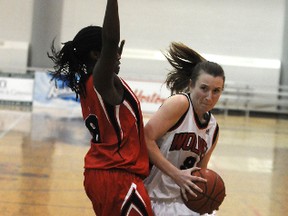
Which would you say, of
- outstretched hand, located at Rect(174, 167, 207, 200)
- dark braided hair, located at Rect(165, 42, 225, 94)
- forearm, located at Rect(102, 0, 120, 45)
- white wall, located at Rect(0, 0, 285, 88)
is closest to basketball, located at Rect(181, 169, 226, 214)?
outstretched hand, located at Rect(174, 167, 207, 200)

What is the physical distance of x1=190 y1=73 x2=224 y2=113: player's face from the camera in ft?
9.74

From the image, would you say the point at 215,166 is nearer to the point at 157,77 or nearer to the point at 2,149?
the point at 2,149

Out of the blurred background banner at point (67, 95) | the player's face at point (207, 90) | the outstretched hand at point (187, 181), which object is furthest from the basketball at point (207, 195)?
the blurred background banner at point (67, 95)

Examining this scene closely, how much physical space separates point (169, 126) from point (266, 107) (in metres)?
16.6

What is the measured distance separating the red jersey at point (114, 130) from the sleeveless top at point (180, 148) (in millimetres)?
311

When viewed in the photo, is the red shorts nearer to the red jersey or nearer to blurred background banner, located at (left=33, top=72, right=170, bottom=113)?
the red jersey

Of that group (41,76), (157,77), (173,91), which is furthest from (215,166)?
(157,77)

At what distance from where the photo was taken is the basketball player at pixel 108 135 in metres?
2.70

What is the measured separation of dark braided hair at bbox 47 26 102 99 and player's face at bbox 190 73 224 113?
0.60 m

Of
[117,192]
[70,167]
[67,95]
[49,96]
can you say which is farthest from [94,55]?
[49,96]

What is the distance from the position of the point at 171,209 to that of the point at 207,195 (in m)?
0.36

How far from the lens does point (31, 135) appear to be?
1066 cm

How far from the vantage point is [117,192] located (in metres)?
2.74

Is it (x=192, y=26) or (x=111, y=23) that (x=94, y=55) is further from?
(x=192, y=26)
